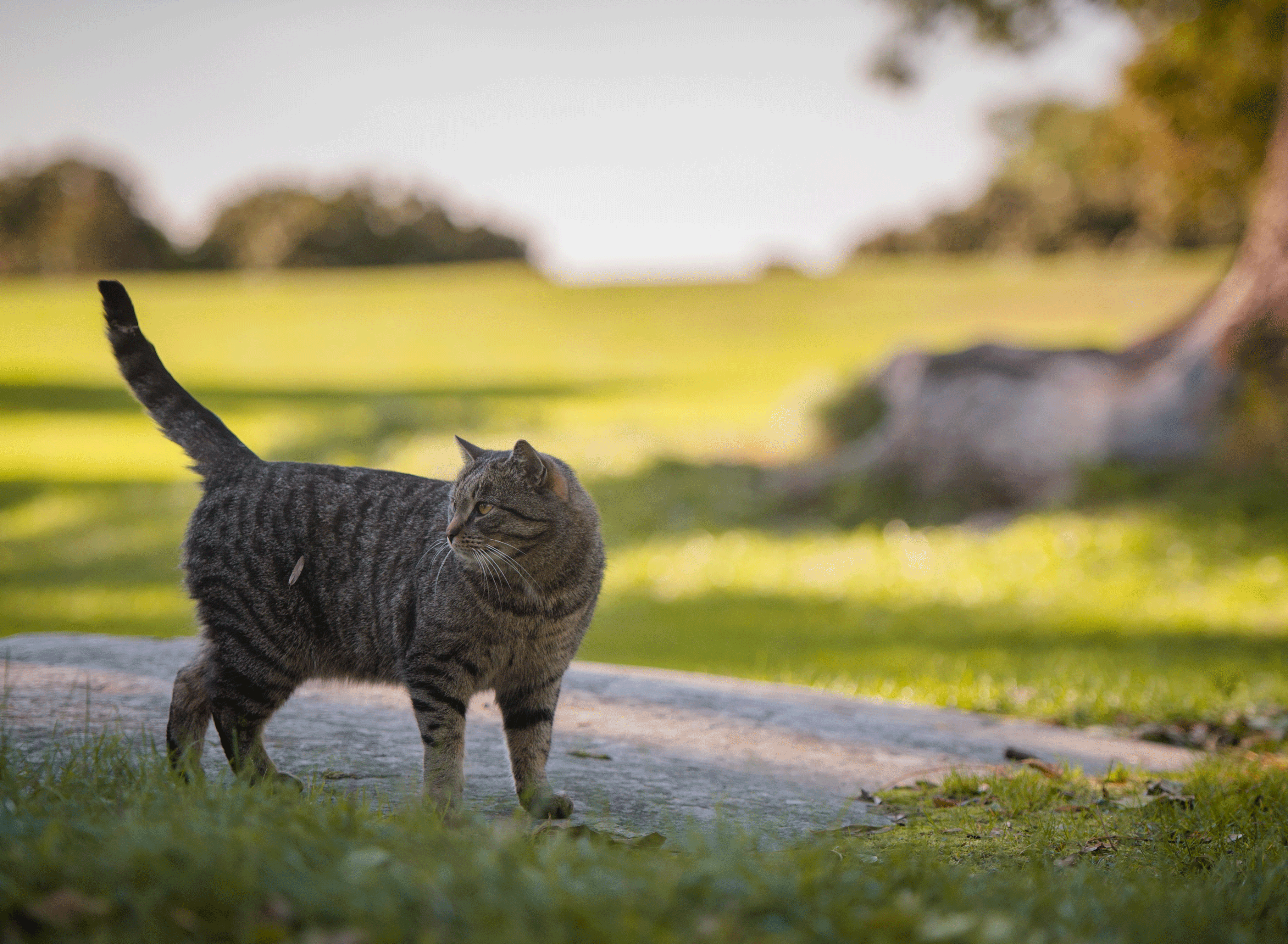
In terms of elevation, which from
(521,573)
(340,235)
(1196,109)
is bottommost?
(521,573)

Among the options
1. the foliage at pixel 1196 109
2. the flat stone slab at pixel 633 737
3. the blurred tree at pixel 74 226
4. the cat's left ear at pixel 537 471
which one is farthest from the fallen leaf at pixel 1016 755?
Result: the blurred tree at pixel 74 226

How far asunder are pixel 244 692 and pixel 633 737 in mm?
1580

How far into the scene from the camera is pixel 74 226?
56.3 meters

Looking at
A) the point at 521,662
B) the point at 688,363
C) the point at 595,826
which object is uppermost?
the point at 688,363

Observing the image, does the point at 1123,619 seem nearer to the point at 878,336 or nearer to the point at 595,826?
the point at 595,826

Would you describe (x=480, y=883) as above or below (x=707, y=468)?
below

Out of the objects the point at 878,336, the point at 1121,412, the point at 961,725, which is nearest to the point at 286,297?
the point at 878,336

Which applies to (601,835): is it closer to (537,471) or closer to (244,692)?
(537,471)

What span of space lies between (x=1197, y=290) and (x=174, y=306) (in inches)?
1355

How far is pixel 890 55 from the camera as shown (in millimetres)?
14031

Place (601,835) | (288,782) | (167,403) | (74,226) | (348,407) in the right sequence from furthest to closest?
(74,226) → (348,407) → (167,403) → (288,782) → (601,835)

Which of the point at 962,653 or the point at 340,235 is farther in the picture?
the point at 340,235

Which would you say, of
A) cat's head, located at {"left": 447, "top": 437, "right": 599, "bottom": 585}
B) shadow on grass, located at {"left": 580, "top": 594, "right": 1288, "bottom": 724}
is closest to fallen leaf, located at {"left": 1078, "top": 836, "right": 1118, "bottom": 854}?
cat's head, located at {"left": 447, "top": 437, "right": 599, "bottom": 585}

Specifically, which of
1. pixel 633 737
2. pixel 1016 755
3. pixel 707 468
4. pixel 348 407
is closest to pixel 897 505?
pixel 707 468
